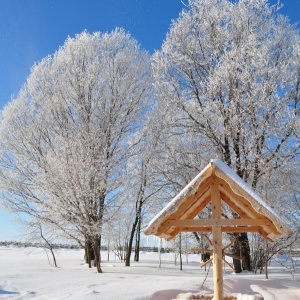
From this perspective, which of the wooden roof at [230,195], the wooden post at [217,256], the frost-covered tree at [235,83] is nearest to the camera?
the wooden roof at [230,195]

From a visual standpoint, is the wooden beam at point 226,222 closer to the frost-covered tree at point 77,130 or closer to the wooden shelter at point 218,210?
the wooden shelter at point 218,210

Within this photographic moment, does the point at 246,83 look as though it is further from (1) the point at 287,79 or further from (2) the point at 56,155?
(2) the point at 56,155

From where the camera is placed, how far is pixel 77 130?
15742 mm

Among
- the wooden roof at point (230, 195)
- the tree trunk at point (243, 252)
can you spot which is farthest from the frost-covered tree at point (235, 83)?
the wooden roof at point (230, 195)

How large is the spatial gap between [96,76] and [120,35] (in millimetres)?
2799

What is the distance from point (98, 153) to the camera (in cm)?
1512

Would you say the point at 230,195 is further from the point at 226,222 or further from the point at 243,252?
the point at 243,252

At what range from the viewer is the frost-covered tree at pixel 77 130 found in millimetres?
14352

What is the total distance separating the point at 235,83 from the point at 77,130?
6719 millimetres

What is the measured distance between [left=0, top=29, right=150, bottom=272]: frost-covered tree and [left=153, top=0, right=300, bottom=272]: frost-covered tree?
249cm

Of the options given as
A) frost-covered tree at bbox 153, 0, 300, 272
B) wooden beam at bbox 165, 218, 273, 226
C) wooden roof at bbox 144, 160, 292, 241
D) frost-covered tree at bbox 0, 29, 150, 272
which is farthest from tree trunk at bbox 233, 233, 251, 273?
wooden beam at bbox 165, 218, 273, 226

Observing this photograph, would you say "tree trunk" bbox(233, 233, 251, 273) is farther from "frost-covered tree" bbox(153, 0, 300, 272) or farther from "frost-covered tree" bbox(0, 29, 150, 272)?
"frost-covered tree" bbox(0, 29, 150, 272)

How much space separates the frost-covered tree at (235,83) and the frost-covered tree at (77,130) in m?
2.49

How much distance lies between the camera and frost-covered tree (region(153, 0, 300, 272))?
12703 mm
